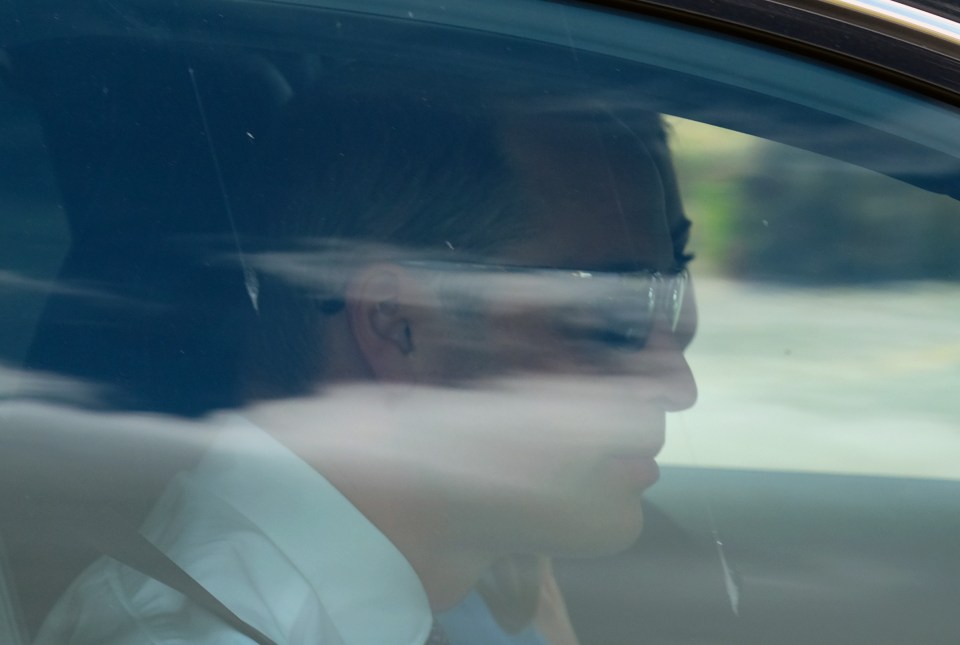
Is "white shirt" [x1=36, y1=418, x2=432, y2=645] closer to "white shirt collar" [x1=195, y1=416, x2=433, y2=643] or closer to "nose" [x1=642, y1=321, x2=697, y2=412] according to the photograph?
"white shirt collar" [x1=195, y1=416, x2=433, y2=643]

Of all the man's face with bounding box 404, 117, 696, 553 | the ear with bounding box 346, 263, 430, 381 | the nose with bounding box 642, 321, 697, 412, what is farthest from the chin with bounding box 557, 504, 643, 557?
the ear with bounding box 346, 263, 430, 381

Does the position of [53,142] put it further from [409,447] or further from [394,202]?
[409,447]

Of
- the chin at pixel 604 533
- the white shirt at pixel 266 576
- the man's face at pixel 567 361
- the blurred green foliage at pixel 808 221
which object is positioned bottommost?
the white shirt at pixel 266 576

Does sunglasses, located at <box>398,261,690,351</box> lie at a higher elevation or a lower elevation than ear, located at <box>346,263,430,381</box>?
higher

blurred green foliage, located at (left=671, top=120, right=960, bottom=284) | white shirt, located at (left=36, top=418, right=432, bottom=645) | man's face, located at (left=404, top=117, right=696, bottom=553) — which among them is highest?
blurred green foliage, located at (left=671, top=120, right=960, bottom=284)

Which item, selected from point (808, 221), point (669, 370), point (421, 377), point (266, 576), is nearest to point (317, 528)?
point (266, 576)

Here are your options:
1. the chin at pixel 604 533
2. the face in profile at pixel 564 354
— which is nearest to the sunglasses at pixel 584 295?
the face in profile at pixel 564 354

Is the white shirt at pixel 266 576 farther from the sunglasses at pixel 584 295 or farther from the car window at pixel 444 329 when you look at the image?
the sunglasses at pixel 584 295

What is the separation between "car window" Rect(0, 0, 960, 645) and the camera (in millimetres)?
1277

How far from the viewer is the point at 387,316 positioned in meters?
1.30

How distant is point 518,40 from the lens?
4.16ft

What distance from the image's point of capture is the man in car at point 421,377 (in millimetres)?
1282

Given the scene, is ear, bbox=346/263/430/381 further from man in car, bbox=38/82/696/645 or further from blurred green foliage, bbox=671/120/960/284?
blurred green foliage, bbox=671/120/960/284

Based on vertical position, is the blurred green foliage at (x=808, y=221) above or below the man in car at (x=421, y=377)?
above
